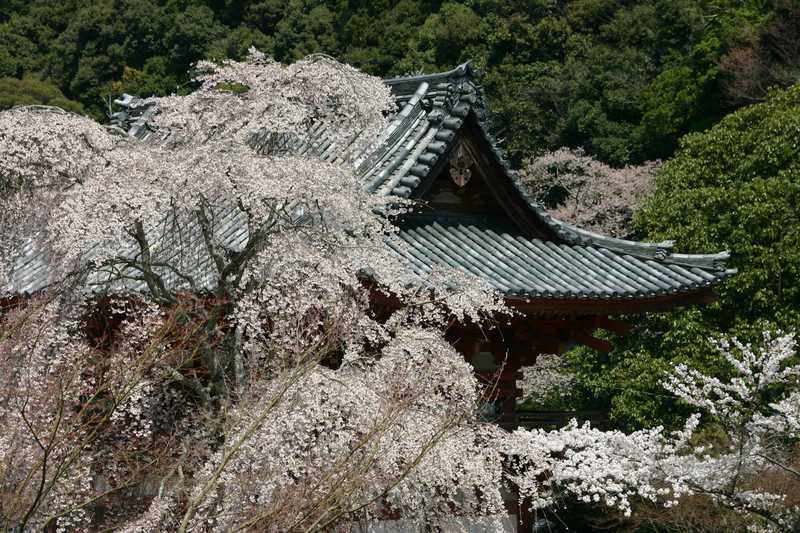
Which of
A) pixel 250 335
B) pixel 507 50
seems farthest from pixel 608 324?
pixel 507 50

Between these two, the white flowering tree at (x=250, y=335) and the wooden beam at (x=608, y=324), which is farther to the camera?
the wooden beam at (x=608, y=324)

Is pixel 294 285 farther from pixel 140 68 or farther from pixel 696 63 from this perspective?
pixel 140 68

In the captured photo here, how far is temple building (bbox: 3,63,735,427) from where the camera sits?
986 cm

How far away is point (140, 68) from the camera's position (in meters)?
40.3

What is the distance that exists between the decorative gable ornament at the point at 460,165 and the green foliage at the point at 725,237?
292 inches

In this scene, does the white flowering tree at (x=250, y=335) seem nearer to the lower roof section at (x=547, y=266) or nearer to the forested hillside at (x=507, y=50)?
the lower roof section at (x=547, y=266)

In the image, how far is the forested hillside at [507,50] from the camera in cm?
3022

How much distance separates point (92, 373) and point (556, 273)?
13.5 ft

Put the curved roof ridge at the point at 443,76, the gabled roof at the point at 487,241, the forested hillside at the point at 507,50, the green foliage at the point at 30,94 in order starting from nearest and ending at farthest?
the gabled roof at the point at 487,241 → the curved roof ridge at the point at 443,76 → the forested hillside at the point at 507,50 → the green foliage at the point at 30,94

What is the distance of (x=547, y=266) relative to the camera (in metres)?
10.3

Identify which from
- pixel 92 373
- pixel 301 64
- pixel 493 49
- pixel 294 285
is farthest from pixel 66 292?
pixel 493 49

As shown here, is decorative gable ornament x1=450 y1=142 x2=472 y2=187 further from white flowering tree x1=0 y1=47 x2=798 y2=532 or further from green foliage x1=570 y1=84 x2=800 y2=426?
green foliage x1=570 y1=84 x2=800 y2=426

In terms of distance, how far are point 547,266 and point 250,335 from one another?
11.7ft

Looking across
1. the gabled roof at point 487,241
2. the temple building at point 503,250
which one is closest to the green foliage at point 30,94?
the gabled roof at point 487,241
